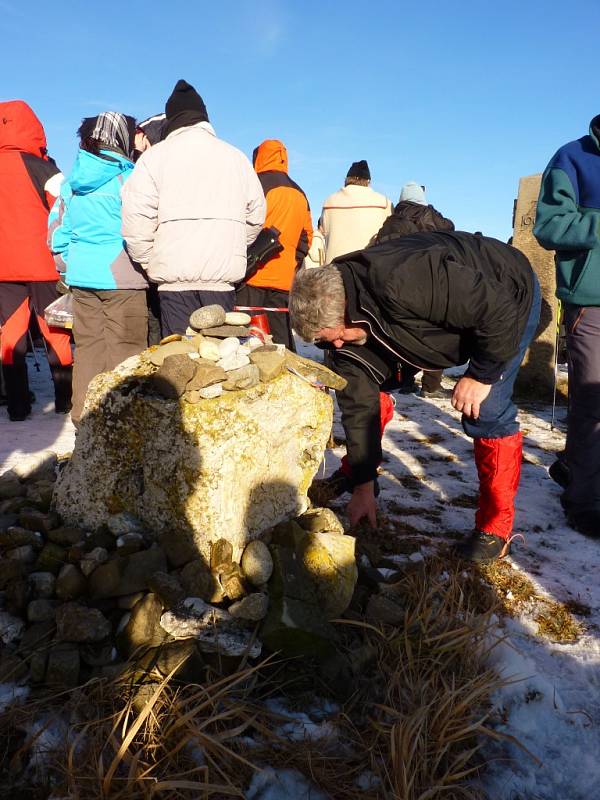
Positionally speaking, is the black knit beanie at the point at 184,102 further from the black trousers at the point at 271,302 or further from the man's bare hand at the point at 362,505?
the man's bare hand at the point at 362,505

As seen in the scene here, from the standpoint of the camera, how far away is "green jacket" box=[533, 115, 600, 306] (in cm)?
327

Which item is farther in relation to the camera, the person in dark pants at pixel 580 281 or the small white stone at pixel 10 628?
the person in dark pants at pixel 580 281

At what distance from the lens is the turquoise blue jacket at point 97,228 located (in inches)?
159

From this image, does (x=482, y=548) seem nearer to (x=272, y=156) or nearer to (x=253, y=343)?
(x=253, y=343)

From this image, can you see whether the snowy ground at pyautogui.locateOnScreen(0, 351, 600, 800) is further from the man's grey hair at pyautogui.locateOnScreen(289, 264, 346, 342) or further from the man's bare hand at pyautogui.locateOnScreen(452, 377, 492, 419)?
the man's grey hair at pyautogui.locateOnScreen(289, 264, 346, 342)

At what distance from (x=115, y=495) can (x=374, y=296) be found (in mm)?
1555

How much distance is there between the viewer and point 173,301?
3818 mm

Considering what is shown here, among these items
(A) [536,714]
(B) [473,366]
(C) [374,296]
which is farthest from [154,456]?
(A) [536,714]

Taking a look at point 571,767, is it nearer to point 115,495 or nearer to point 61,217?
point 115,495

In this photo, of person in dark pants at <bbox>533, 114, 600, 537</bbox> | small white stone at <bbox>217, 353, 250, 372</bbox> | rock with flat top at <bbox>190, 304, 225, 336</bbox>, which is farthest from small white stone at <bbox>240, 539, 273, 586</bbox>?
person in dark pants at <bbox>533, 114, 600, 537</bbox>

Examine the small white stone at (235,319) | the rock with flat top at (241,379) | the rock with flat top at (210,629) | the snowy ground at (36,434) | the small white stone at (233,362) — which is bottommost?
the snowy ground at (36,434)

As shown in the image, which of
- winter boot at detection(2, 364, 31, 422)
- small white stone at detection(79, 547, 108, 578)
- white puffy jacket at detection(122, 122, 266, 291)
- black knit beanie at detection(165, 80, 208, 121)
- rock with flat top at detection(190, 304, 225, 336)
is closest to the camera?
small white stone at detection(79, 547, 108, 578)

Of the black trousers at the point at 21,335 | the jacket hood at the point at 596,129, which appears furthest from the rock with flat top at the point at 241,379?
the black trousers at the point at 21,335

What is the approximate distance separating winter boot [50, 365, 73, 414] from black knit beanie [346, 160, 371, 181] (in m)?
3.75
